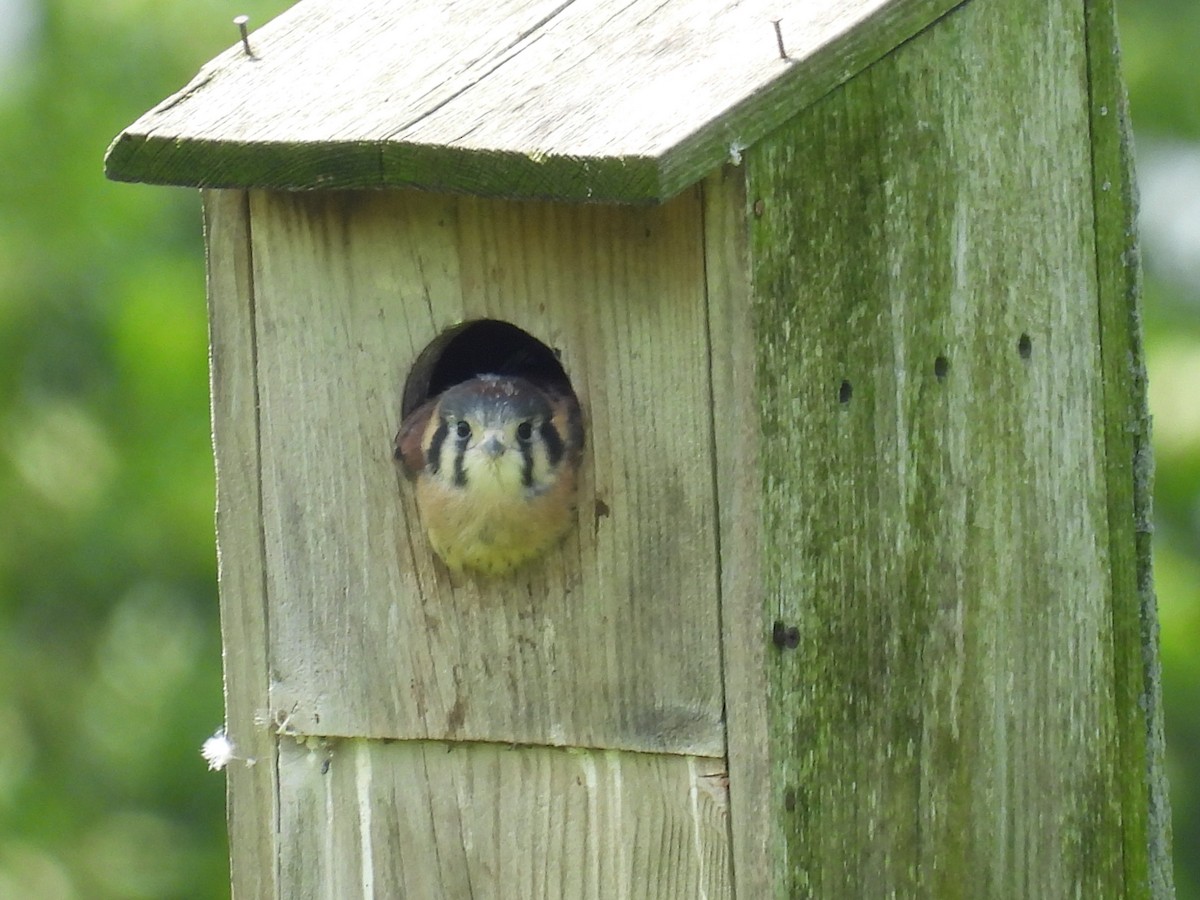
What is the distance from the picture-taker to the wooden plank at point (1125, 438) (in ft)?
10.2

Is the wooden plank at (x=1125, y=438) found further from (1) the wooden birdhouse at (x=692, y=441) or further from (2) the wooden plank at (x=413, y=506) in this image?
(2) the wooden plank at (x=413, y=506)

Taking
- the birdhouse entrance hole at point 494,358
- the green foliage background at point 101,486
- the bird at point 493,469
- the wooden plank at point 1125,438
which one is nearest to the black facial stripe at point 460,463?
the bird at point 493,469

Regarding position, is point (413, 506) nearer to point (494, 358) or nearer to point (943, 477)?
point (494, 358)

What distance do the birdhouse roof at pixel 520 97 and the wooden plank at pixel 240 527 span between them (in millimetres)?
185

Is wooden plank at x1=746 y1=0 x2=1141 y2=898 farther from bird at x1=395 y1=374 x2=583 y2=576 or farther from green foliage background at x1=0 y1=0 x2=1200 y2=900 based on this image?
green foliage background at x1=0 y1=0 x2=1200 y2=900

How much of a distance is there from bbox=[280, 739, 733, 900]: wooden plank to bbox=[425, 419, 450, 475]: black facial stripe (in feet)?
1.29

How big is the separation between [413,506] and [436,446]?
0.32 feet

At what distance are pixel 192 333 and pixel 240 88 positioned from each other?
3.65 m

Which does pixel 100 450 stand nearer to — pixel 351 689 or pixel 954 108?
pixel 351 689

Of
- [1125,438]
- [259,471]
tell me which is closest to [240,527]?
[259,471]

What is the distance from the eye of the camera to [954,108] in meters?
2.79

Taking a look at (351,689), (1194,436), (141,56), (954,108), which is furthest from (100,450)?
(954,108)

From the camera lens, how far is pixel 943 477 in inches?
110

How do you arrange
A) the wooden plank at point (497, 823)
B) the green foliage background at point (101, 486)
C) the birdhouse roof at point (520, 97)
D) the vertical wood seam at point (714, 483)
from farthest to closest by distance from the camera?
1. the green foliage background at point (101, 486)
2. the wooden plank at point (497, 823)
3. the vertical wood seam at point (714, 483)
4. the birdhouse roof at point (520, 97)
